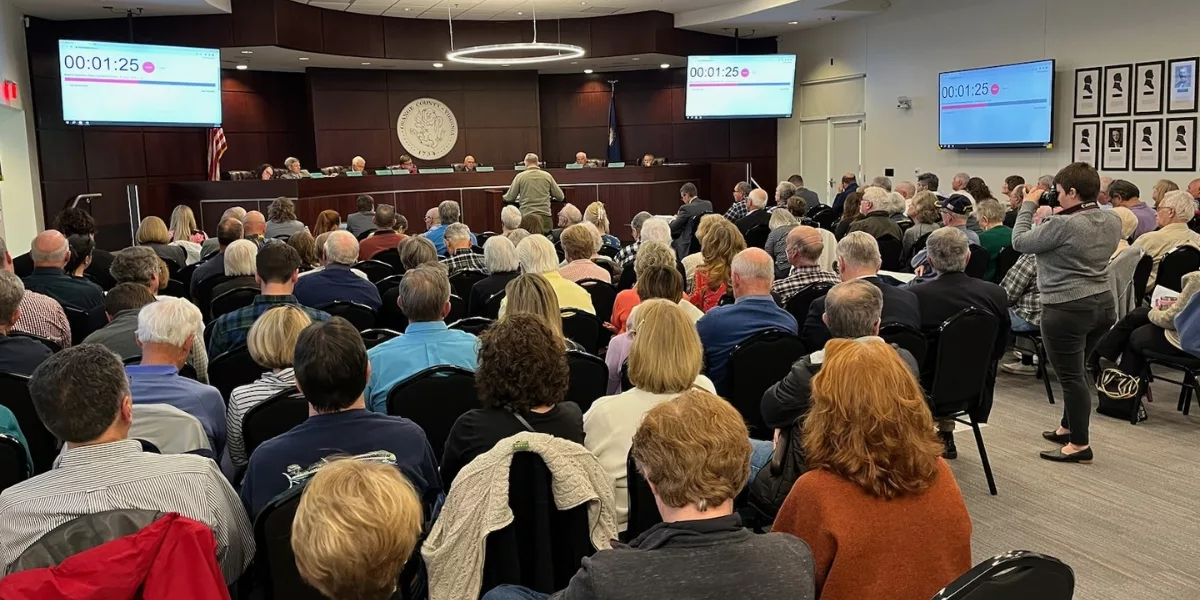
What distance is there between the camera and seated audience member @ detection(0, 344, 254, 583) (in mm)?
2027

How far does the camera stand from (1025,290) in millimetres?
6121

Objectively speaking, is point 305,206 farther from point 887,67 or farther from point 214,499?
point 214,499

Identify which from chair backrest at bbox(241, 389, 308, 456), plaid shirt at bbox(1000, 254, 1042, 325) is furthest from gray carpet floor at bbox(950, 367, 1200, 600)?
chair backrest at bbox(241, 389, 308, 456)

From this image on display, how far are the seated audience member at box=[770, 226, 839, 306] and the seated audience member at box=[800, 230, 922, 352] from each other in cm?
46

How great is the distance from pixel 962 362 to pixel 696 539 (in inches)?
119

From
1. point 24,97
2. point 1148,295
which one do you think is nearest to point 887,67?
point 1148,295

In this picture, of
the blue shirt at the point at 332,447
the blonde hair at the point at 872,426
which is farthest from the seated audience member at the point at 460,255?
the blonde hair at the point at 872,426

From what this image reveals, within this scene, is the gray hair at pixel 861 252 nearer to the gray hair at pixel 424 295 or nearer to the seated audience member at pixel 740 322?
the seated audience member at pixel 740 322

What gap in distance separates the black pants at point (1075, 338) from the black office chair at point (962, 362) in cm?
60

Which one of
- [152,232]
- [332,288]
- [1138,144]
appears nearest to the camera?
[332,288]

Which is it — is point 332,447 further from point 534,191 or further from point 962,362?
point 534,191

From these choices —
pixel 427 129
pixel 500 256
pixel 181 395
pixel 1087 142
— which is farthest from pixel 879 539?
pixel 427 129

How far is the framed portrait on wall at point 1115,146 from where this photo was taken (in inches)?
420

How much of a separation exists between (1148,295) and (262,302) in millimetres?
6202
